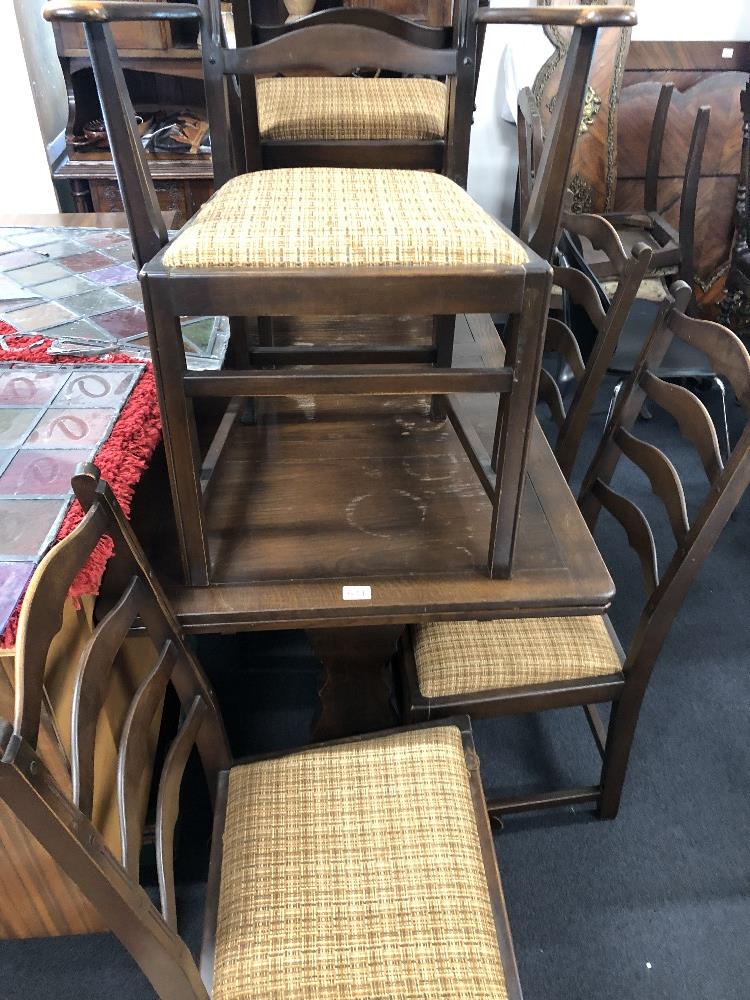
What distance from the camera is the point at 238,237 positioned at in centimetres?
67

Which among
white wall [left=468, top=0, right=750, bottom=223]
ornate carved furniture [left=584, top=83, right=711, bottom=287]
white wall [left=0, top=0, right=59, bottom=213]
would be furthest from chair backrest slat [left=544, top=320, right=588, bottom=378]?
white wall [left=0, top=0, right=59, bottom=213]

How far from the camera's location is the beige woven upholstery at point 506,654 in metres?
1.01

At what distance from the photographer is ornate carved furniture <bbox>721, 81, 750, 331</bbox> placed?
2.21 m

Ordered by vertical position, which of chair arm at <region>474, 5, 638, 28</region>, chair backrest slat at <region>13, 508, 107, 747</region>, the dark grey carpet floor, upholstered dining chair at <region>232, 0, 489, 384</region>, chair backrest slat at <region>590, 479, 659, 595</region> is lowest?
the dark grey carpet floor

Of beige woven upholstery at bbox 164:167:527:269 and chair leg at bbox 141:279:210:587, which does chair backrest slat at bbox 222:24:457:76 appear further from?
chair leg at bbox 141:279:210:587

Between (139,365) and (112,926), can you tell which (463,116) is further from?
(112,926)

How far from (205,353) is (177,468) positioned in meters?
0.40

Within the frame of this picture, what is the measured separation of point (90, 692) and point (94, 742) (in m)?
0.07

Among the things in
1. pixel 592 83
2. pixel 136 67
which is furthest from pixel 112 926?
pixel 592 83

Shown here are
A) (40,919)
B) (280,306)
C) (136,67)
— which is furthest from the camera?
(136,67)

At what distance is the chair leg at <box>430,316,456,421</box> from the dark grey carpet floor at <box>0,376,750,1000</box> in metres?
0.62

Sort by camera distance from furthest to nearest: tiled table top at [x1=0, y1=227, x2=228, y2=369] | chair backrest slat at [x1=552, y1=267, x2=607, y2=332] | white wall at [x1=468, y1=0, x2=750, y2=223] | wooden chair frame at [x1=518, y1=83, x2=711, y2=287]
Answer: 1. white wall at [x1=468, y1=0, x2=750, y2=223]
2. wooden chair frame at [x1=518, y1=83, x2=711, y2=287]
3. chair backrest slat at [x1=552, y1=267, x2=607, y2=332]
4. tiled table top at [x1=0, y1=227, x2=228, y2=369]

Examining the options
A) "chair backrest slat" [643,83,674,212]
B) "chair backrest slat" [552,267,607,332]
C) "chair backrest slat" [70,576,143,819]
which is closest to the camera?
"chair backrest slat" [70,576,143,819]

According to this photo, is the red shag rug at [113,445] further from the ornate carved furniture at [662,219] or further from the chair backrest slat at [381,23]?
the ornate carved furniture at [662,219]
